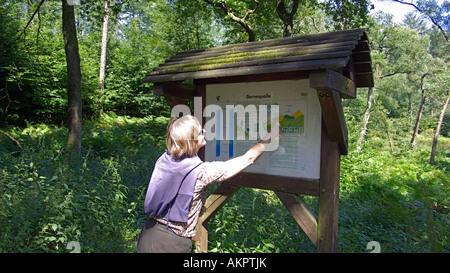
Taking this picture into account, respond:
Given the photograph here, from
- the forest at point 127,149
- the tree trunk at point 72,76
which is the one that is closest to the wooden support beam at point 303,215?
the forest at point 127,149

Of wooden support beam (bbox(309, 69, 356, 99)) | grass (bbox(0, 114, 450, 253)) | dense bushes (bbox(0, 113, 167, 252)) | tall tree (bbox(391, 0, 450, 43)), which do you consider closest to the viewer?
wooden support beam (bbox(309, 69, 356, 99))

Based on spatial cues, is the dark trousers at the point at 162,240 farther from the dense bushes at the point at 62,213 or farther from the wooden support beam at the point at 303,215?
the dense bushes at the point at 62,213

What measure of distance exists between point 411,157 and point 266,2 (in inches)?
496

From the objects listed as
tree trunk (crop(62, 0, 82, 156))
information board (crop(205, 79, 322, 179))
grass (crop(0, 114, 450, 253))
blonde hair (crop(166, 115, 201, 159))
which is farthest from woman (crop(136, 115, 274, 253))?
tree trunk (crop(62, 0, 82, 156))

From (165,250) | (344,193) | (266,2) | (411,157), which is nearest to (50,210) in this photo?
(165,250)

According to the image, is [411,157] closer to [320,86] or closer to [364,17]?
[364,17]

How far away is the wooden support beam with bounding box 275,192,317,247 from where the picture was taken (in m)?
2.89

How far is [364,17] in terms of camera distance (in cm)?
1312

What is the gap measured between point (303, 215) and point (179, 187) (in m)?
1.33

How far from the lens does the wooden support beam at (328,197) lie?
2.79 meters

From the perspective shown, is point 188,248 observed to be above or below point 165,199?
below

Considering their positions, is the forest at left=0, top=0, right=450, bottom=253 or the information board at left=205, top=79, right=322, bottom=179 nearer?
the information board at left=205, top=79, right=322, bottom=179

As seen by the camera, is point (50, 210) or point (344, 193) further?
point (344, 193)

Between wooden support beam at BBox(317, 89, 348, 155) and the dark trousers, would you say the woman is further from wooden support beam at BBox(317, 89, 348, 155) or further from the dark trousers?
wooden support beam at BBox(317, 89, 348, 155)
